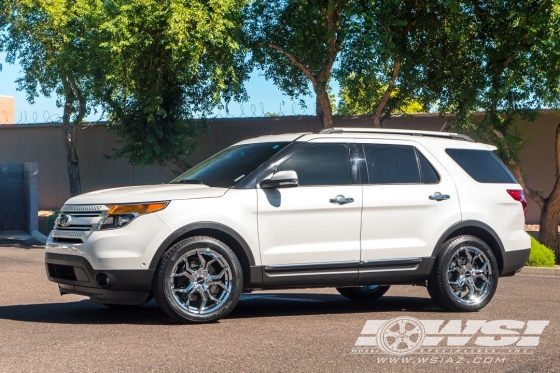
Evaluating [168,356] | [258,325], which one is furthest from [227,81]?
[168,356]

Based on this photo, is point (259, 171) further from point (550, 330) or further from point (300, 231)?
point (550, 330)

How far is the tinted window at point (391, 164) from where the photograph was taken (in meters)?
9.88

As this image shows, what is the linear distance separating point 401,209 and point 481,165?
4.75 ft

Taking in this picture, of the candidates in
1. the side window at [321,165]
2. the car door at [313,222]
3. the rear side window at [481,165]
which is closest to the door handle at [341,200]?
the car door at [313,222]

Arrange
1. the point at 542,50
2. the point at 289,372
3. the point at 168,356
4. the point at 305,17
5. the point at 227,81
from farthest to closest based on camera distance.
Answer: the point at 227,81
the point at 305,17
the point at 542,50
the point at 168,356
the point at 289,372

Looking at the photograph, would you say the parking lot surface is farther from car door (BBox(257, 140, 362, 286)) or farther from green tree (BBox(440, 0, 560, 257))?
green tree (BBox(440, 0, 560, 257))

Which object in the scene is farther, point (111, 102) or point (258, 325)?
point (111, 102)

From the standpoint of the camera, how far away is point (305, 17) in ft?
66.5

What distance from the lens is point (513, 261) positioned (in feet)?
34.3

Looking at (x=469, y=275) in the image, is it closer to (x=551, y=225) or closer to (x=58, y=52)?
(x=551, y=225)

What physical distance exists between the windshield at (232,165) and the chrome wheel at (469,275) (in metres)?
2.29

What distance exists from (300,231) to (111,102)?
1561 cm

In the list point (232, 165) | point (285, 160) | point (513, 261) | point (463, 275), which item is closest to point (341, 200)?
point (285, 160)

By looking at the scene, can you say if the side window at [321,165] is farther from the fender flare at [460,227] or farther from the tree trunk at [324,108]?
the tree trunk at [324,108]
